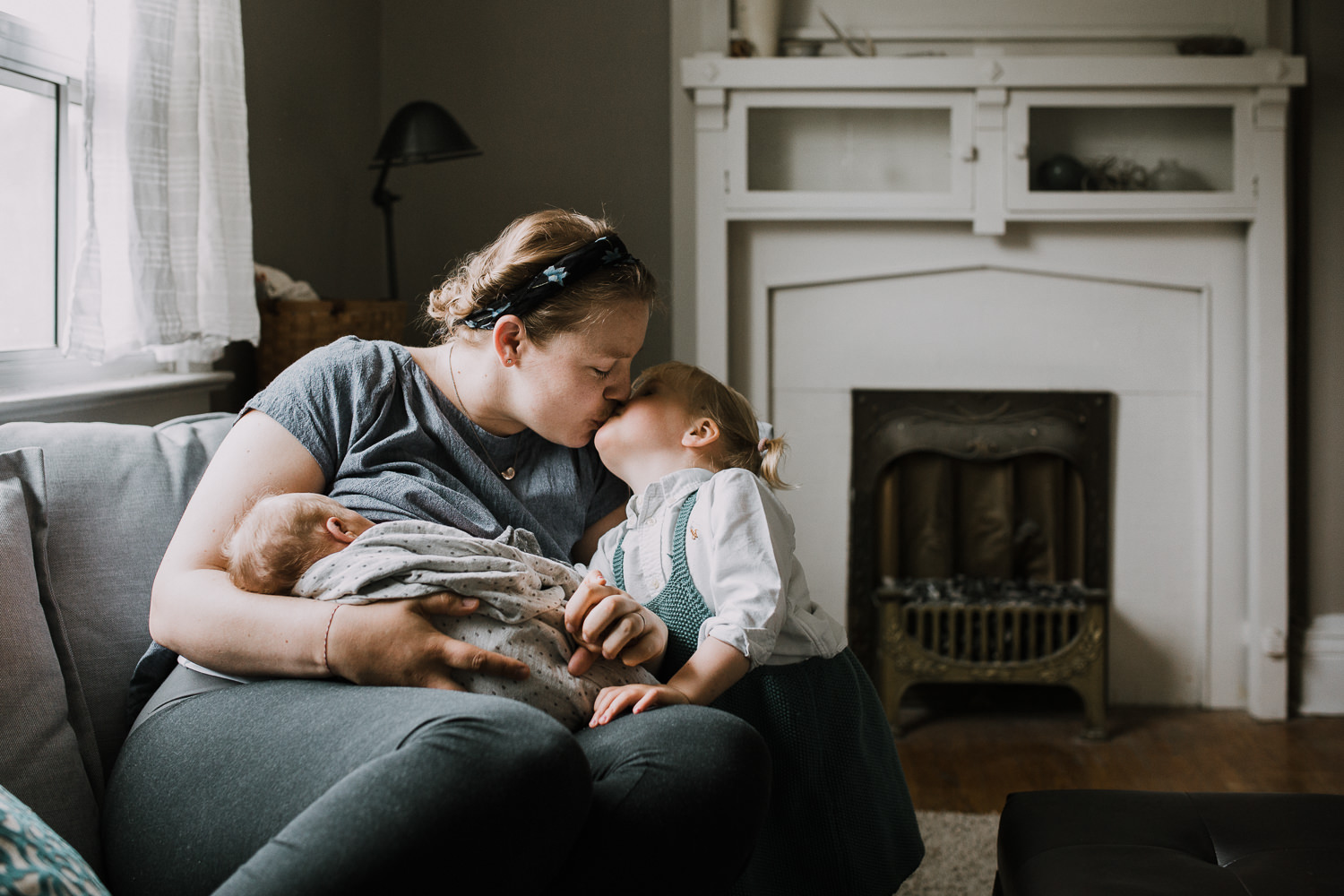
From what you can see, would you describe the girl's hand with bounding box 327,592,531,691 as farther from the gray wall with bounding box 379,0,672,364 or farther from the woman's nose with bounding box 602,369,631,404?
the gray wall with bounding box 379,0,672,364

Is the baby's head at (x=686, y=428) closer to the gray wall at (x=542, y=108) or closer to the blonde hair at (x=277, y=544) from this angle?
the blonde hair at (x=277, y=544)

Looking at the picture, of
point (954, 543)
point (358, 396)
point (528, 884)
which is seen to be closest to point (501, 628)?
point (528, 884)

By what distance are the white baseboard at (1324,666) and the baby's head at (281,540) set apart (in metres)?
2.64

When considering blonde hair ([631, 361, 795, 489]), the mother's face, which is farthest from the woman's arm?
blonde hair ([631, 361, 795, 489])

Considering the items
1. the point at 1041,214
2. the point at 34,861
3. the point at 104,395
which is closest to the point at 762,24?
the point at 1041,214

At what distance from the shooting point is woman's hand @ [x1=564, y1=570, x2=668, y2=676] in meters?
1.01

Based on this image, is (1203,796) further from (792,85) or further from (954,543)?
(792,85)

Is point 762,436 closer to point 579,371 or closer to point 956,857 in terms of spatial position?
point 579,371

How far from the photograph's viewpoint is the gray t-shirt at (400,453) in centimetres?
A: 117

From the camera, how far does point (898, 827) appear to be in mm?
1185

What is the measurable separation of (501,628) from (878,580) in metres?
1.93

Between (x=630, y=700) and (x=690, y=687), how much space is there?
3.1 inches

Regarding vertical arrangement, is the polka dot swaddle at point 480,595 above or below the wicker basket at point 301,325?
below

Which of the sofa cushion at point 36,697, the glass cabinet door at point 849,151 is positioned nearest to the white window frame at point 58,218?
the sofa cushion at point 36,697
